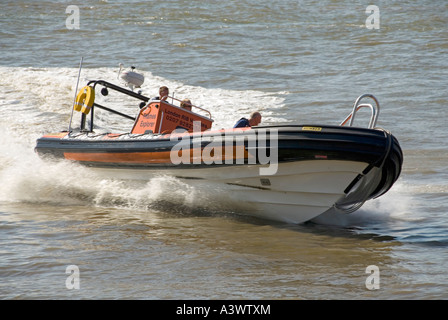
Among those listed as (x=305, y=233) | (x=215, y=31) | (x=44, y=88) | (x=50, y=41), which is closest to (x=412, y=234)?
(x=305, y=233)

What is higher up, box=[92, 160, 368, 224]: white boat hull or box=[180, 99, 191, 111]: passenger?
box=[180, 99, 191, 111]: passenger

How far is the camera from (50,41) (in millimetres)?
18609

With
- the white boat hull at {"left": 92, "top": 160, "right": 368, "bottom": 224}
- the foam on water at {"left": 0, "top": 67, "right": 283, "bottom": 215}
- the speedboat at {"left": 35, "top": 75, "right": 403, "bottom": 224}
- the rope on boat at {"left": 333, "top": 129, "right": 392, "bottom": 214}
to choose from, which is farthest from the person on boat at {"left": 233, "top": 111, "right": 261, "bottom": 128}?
the rope on boat at {"left": 333, "top": 129, "right": 392, "bottom": 214}

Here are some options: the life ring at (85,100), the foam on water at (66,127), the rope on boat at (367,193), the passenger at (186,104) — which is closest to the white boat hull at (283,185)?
the rope on boat at (367,193)

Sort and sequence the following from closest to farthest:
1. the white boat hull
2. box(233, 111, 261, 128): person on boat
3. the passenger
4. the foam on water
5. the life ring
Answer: the white boat hull → box(233, 111, 261, 128): person on boat → the foam on water → the passenger → the life ring

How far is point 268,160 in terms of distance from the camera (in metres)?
5.90

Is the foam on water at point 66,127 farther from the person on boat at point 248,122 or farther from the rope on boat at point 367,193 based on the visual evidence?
the rope on boat at point 367,193

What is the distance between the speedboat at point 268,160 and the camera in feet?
18.4

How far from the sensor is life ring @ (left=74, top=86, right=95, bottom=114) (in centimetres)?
760

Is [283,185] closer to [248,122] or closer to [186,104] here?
[248,122]

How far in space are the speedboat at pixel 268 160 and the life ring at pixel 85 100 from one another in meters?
0.57

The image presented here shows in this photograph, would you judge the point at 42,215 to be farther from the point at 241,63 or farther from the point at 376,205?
the point at 241,63

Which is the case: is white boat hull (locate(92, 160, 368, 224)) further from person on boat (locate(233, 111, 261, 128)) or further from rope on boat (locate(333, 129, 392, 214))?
person on boat (locate(233, 111, 261, 128))

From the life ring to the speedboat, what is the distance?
569 mm
